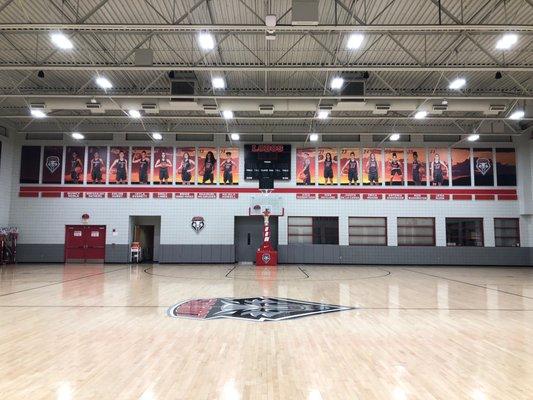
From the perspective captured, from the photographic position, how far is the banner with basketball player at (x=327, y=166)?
2020cm

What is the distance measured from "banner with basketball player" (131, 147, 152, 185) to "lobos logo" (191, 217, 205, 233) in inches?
127

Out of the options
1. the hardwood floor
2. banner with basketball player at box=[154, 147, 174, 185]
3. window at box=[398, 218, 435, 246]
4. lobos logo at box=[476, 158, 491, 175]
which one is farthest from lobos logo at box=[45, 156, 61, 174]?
lobos logo at box=[476, 158, 491, 175]

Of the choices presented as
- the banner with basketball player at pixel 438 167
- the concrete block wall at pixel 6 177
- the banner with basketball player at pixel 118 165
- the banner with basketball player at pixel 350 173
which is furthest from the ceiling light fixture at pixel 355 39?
the concrete block wall at pixel 6 177

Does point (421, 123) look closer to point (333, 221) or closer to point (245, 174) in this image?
point (333, 221)

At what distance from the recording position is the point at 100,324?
6172 millimetres

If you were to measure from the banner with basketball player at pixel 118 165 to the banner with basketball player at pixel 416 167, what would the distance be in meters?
15.1

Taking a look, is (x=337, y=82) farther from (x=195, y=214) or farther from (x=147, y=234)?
(x=147, y=234)

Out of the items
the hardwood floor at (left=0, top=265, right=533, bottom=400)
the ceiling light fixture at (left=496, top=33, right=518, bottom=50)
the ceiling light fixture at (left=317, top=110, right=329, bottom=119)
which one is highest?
the ceiling light fixture at (left=496, top=33, right=518, bottom=50)

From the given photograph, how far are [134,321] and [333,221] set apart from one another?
14.9 meters

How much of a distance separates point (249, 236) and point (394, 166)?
28.4 ft

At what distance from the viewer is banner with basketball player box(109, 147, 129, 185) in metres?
20.1

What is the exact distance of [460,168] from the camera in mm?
20094

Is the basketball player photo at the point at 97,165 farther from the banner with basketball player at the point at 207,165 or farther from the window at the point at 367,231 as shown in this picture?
the window at the point at 367,231

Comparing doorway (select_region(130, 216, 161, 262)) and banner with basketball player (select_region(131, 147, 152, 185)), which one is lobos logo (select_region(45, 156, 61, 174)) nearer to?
banner with basketball player (select_region(131, 147, 152, 185))
